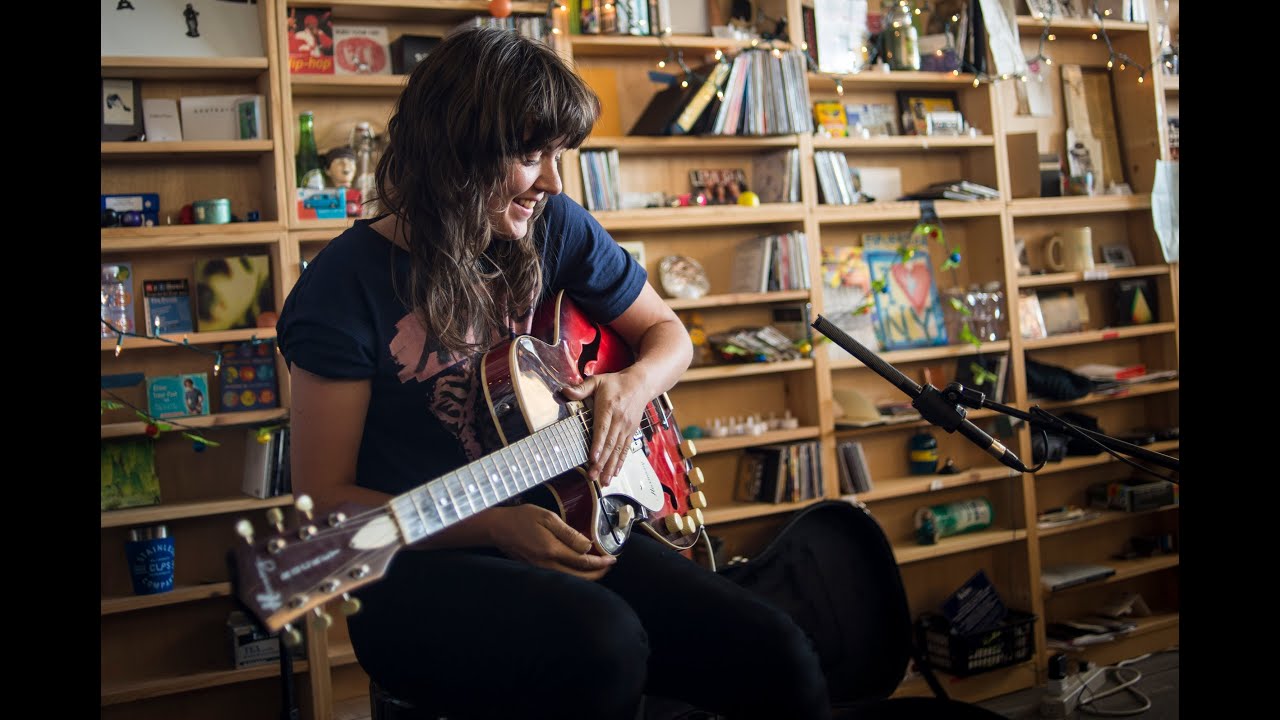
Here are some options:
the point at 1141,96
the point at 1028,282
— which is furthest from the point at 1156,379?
the point at 1141,96

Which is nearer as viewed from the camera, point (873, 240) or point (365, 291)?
point (365, 291)

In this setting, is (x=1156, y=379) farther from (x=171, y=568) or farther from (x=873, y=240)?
(x=171, y=568)

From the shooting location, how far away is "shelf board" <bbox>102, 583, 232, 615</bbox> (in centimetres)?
250

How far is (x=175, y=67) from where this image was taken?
2.63 meters

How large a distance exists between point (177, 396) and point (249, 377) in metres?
0.19

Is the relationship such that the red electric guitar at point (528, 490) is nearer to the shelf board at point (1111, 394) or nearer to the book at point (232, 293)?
the book at point (232, 293)

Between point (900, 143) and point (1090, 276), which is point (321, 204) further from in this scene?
point (1090, 276)

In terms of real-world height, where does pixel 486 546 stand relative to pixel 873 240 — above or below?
below

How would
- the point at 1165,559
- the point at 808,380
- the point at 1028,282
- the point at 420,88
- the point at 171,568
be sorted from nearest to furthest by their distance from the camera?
the point at 420,88 < the point at 171,568 < the point at 808,380 < the point at 1028,282 < the point at 1165,559

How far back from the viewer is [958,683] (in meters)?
3.29

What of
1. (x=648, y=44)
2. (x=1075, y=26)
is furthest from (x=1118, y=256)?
(x=648, y=44)

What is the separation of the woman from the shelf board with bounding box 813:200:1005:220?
193 cm

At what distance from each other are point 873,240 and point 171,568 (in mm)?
2554

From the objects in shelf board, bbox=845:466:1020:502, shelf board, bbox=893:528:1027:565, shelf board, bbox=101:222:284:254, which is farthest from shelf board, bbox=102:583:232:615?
shelf board, bbox=893:528:1027:565
